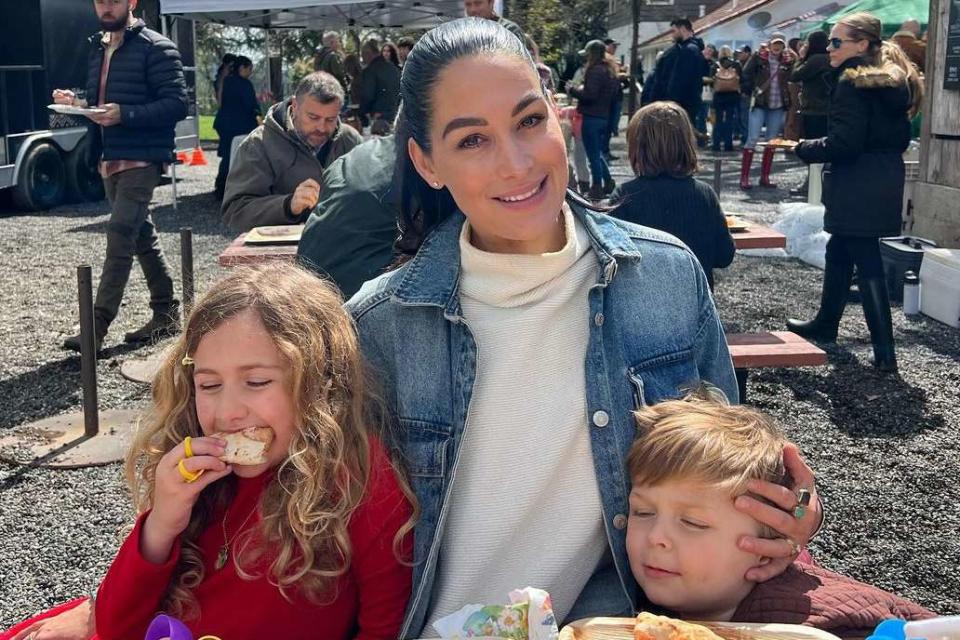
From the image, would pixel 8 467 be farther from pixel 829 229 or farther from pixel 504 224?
pixel 829 229

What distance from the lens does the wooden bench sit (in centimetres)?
467

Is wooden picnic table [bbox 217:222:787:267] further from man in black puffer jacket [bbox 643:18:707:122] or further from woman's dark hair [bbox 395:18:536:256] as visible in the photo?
man in black puffer jacket [bbox 643:18:707:122]

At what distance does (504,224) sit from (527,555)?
61 cm

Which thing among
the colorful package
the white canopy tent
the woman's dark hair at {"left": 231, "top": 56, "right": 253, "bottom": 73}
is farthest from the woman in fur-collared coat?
the woman's dark hair at {"left": 231, "top": 56, "right": 253, "bottom": 73}

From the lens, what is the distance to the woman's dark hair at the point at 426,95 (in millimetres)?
1969

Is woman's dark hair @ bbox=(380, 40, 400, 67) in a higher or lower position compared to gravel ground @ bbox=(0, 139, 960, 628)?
higher

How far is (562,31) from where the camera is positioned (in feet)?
107

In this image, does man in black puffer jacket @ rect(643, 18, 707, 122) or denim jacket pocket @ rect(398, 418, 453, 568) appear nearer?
denim jacket pocket @ rect(398, 418, 453, 568)

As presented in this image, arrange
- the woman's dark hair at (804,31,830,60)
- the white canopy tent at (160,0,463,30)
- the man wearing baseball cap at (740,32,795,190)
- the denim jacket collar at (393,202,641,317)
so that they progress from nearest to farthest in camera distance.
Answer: the denim jacket collar at (393,202,641,317) < the woman's dark hair at (804,31,830,60) < the white canopy tent at (160,0,463,30) < the man wearing baseball cap at (740,32,795,190)

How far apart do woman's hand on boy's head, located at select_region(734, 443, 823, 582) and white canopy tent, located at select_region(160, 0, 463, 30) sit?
11.3 meters

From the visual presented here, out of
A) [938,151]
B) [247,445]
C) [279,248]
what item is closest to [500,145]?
[247,445]

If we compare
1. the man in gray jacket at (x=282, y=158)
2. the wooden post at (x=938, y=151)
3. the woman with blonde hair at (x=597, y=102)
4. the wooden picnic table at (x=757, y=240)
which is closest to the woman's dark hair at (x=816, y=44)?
the wooden post at (x=938, y=151)

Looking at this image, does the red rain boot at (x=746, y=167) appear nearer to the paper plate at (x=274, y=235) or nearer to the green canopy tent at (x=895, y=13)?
the green canopy tent at (x=895, y=13)

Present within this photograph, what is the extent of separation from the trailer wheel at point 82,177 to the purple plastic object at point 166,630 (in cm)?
1344
